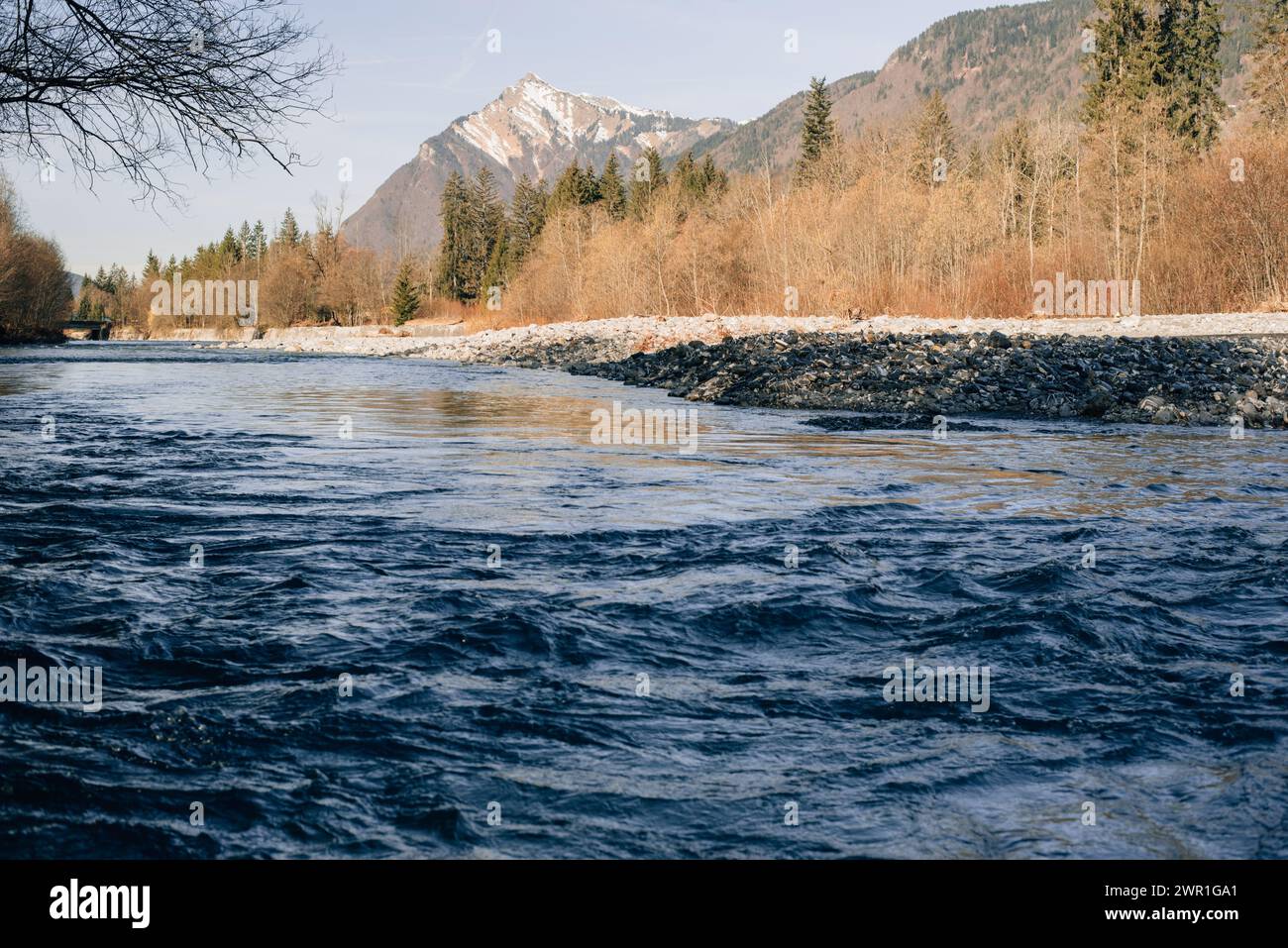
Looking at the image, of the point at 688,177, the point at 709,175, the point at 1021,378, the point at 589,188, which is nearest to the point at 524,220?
the point at 589,188

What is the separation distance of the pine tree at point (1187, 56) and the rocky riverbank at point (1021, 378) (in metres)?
37.5

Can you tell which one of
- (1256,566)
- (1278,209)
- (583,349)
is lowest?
(1256,566)

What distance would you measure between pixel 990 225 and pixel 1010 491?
43808mm

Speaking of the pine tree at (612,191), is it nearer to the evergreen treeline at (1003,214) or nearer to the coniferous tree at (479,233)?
the evergreen treeline at (1003,214)

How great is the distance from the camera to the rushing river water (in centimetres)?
362

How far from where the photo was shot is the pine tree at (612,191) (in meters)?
94.7

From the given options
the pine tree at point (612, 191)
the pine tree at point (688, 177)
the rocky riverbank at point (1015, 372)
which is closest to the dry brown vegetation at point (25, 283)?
the pine tree at point (612, 191)

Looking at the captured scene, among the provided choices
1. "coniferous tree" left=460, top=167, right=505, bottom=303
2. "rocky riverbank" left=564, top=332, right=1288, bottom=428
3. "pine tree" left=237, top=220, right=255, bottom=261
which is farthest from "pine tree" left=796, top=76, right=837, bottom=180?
"pine tree" left=237, top=220, right=255, bottom=261
